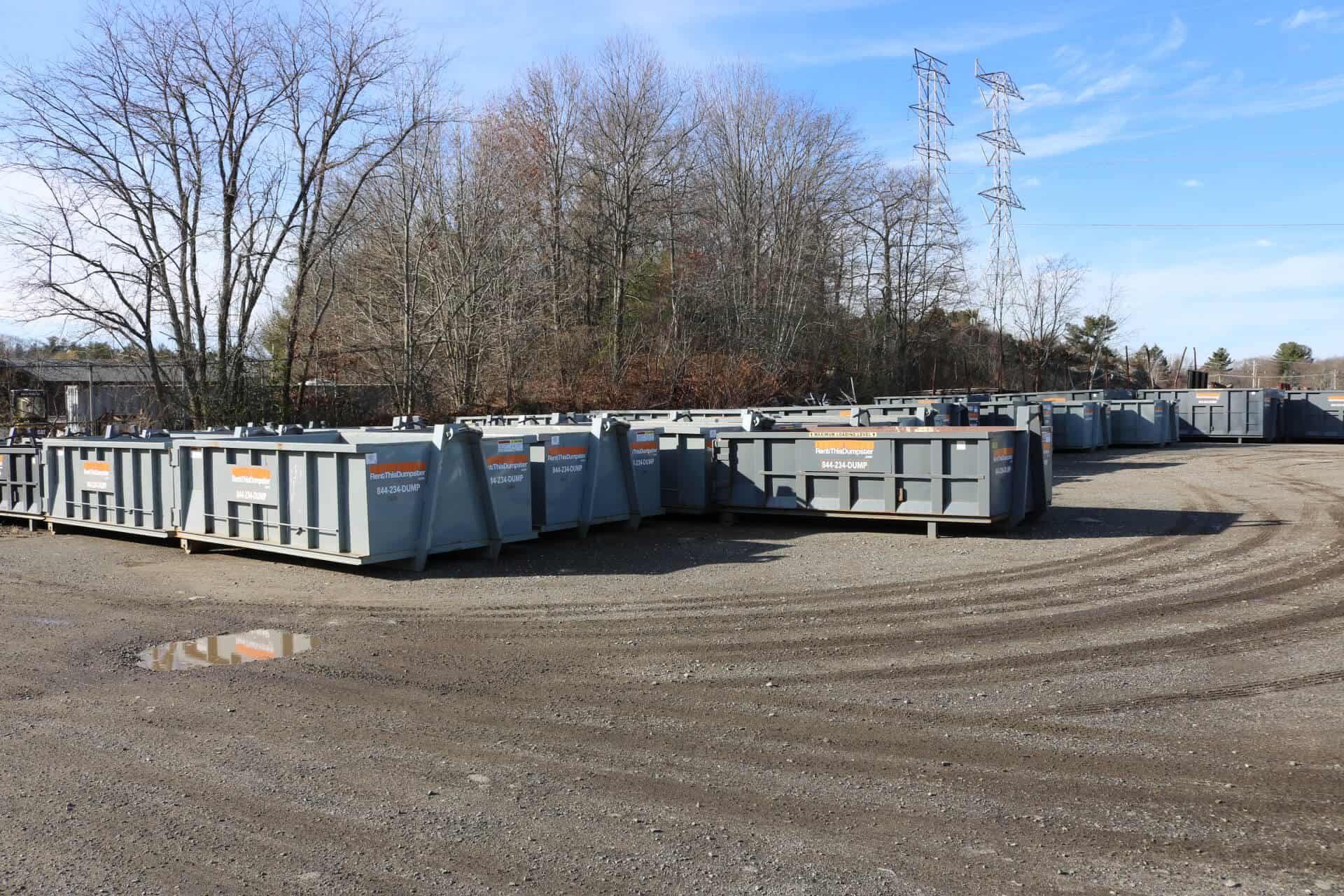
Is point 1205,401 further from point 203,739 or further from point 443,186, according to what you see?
point 203,739

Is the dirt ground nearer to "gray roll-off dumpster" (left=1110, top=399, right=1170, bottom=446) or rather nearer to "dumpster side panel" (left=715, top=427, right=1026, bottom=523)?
"dumpster side panel" (left=715, top=427, right=1026, bottom=523)

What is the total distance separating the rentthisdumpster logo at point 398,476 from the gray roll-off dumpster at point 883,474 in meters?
5.29

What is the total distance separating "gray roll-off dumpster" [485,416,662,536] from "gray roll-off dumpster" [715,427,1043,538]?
1.26 m

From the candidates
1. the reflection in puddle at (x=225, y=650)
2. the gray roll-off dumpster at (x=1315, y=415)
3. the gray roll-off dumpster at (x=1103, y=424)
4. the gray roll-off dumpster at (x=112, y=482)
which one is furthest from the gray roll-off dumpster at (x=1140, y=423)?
the reflection in puddle at (x=225, y=650)

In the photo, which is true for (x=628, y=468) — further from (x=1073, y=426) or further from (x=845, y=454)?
(x=1073, y=426)

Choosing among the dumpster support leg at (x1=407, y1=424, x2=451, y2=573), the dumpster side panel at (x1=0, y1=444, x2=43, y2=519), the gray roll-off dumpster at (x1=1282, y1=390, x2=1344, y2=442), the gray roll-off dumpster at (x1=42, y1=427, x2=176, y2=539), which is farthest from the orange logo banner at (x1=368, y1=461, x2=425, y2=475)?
the gray roll-off dumpster at (x1=1282, y1=390, x2=1344, y2=442)

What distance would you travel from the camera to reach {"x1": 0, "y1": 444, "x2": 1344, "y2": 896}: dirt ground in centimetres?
416

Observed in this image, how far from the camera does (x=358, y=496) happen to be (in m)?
10.8

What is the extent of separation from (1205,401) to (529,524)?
30065 millimetres

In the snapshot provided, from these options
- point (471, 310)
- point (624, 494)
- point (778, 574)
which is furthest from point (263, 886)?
point (471, 310)

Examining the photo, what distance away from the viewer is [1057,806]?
4703 mm

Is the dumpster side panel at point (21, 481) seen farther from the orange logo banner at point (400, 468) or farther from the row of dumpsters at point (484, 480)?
the orange logo banner at point (400, 468)

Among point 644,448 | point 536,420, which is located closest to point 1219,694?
point 644,448

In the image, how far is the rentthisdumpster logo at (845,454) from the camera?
13852 millimetres
